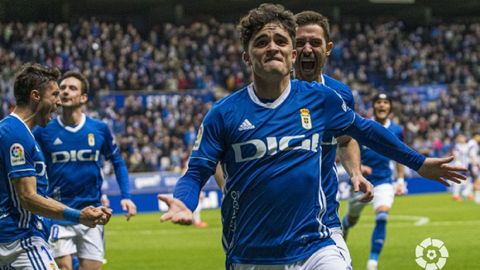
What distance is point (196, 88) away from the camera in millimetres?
44750

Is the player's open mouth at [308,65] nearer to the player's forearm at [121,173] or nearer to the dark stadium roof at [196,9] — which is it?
the player's forearm at [121,173]

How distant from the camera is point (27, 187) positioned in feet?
22.4

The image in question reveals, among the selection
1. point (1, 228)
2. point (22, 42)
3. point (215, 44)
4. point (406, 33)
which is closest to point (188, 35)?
point (215, 44)

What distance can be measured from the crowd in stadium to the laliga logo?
63.4 ft

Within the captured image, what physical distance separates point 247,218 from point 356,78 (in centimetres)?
4601

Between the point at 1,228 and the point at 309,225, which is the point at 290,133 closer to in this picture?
the point at 309,225

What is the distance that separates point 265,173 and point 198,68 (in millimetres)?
41383

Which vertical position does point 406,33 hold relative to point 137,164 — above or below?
above

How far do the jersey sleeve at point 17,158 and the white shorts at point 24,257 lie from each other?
57 centimetres

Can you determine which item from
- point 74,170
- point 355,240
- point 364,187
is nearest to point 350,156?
point 364,187

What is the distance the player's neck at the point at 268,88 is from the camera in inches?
226

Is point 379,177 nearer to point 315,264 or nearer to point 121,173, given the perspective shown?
point 121,173

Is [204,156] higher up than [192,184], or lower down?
higher up

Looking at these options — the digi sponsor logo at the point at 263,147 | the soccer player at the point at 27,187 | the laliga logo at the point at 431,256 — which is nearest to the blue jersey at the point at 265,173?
the digi sponsor logo at the point at 263,147
